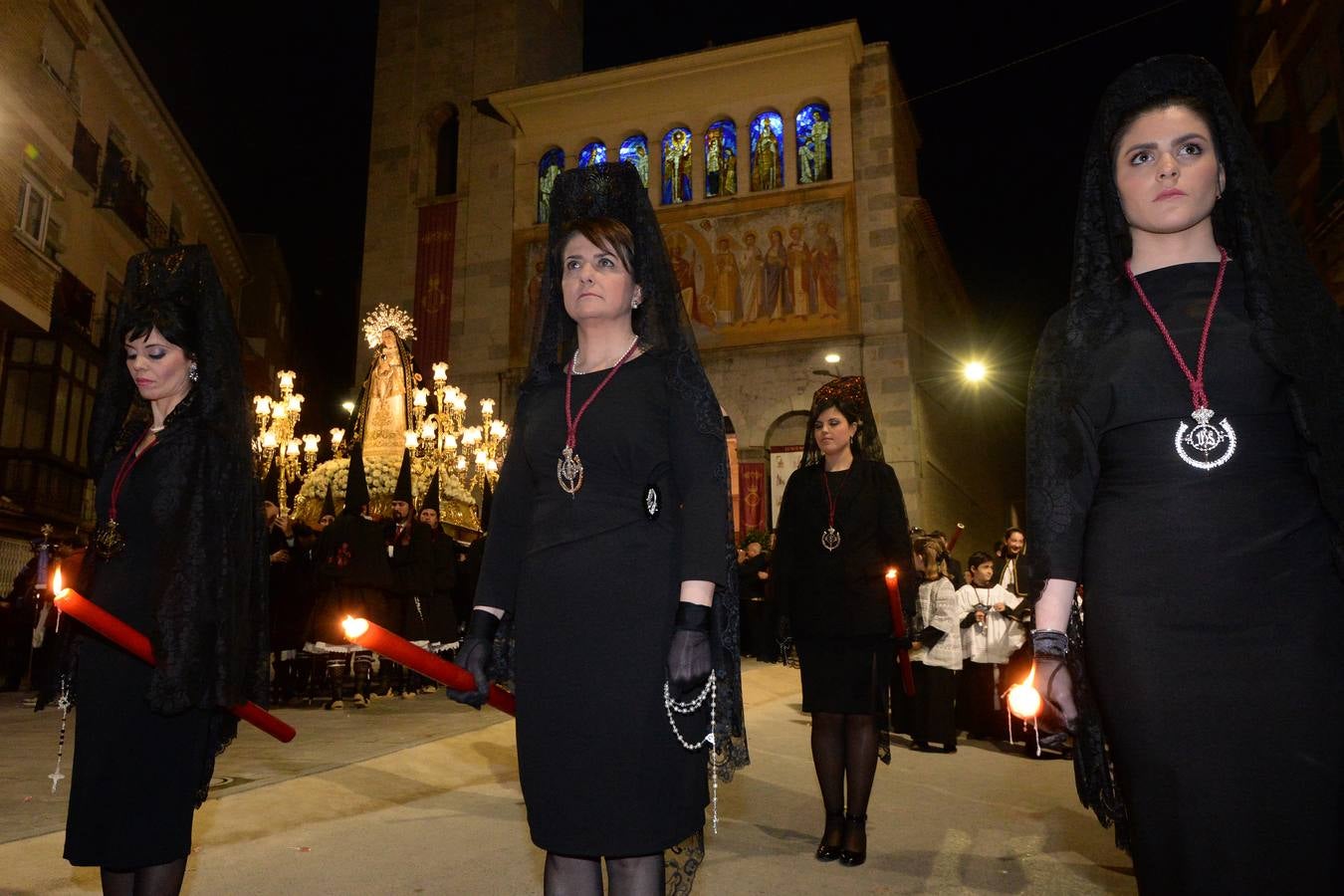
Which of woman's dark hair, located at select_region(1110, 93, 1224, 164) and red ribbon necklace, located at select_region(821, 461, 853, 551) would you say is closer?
woman's dark hair, located at select_region(1110, 93, 1224, 164)

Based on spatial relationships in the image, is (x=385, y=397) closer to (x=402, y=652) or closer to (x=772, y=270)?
(x=772, y=270)

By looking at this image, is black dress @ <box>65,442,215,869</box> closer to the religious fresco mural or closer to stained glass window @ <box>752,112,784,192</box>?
the religious fresco mural

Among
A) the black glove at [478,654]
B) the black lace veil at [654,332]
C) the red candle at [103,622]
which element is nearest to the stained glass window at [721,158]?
the black lace veil at [654,332]

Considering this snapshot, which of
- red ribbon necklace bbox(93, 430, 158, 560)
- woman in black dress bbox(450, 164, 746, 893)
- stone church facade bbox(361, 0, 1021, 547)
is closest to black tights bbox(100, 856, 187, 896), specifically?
red ribbon necklace bbox(93, 430, 158, 560)

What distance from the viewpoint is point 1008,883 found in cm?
401

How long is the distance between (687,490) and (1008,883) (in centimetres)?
276

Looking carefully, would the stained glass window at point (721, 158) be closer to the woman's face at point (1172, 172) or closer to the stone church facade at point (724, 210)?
the stone church facade at point (724, 210)

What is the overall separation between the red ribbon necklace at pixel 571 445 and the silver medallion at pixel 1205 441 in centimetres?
138

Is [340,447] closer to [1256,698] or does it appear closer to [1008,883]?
[1008,883]

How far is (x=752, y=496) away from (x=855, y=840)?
1792cm

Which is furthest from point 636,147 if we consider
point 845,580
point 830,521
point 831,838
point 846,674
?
point 831,838

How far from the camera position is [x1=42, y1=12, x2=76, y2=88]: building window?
18156mm

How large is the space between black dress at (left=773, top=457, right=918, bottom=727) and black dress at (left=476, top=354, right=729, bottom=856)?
2.03m

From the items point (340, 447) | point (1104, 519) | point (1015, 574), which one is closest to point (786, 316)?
point (340, 447)
